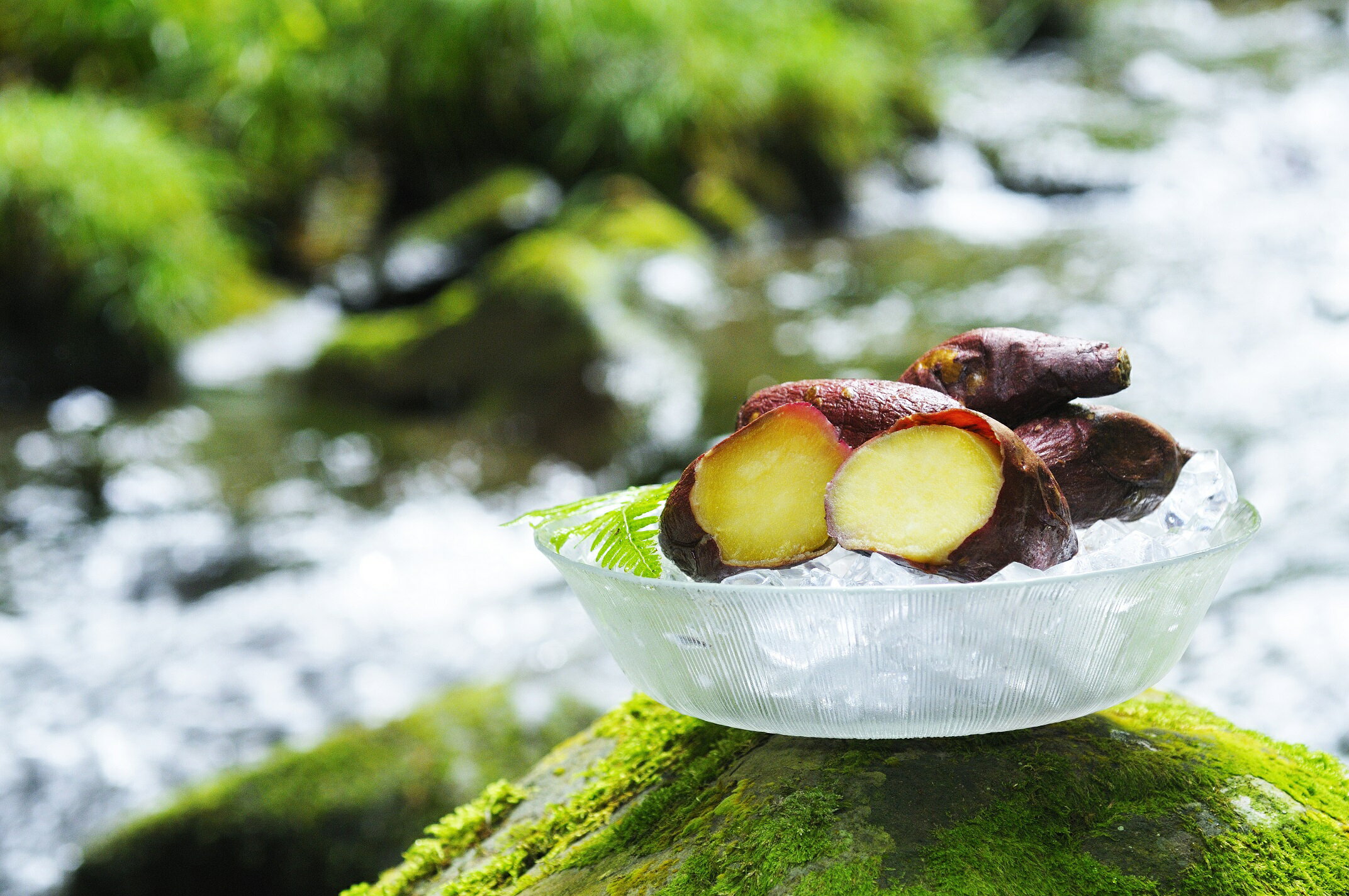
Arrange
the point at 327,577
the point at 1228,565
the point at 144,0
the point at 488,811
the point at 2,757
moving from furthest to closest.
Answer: the point at 144,0 → the point at 327,577 → the point at 2,757 → the point at 488,811 → the point at 1228,565

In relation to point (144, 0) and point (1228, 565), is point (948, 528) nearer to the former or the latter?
point (1228, 565)

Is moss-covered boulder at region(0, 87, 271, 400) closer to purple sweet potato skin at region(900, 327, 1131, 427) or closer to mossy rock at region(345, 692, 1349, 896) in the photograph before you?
mossy rock at region(345, 692, 1349, 896)

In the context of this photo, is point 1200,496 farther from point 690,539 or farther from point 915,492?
point 690,539

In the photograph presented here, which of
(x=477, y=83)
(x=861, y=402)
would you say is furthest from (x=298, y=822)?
(x=477, y=83)

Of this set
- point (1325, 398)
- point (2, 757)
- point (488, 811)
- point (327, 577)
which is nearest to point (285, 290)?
point (327, 577)

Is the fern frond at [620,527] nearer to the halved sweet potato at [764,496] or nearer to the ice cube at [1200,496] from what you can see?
the halved sweet potato at [764,496]

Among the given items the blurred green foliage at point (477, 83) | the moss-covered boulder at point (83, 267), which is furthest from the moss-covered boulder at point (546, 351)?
the blurred green foliage at point (477, 83)

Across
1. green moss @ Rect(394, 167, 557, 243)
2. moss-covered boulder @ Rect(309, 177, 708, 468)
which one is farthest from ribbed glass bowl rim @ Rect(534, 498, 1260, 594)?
green moss @ Rect(394, 167, 557, 243)
